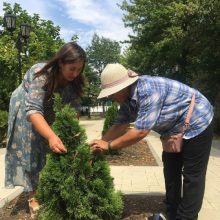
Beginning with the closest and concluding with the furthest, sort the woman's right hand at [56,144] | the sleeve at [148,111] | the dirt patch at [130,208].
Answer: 1. the sleeve at [148,111]
2. the woman's right hand at [56,144]
3. the dirt patch at [130,208]

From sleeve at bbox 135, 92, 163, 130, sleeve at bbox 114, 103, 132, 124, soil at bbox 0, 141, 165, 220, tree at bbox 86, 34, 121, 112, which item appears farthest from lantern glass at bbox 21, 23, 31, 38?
tree at bbox 86, 34, 121, 112

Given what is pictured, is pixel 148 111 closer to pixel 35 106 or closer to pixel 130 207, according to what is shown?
pixel 35 106

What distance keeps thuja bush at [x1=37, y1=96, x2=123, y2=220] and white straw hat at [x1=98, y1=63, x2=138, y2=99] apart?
0.47m

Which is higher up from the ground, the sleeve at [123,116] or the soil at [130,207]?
the sleeve at [123,116]

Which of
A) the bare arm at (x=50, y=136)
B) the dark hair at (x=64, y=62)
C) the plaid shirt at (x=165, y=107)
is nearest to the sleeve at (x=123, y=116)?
the plaid shirt at (x=165, y=107)

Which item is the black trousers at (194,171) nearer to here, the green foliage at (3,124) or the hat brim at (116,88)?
the hat brim at (116,88)

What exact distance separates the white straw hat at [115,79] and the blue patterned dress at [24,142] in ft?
3.00

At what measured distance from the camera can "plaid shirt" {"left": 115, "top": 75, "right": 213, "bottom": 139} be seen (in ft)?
11.4

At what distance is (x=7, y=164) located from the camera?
4.59 m

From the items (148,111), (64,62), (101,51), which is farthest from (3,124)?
(101,51)

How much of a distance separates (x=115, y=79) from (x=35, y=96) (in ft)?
3.01

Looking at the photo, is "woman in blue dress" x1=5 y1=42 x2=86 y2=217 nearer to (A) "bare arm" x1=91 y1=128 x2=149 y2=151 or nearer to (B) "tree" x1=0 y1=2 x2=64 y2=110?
(A) "bare arm" x1=91 y1=128 x2=149 y2=151

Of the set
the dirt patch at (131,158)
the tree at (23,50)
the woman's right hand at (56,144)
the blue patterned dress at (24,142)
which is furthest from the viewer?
the tree at (23,50)

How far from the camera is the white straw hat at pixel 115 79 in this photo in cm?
347
